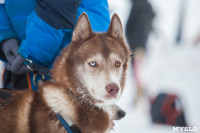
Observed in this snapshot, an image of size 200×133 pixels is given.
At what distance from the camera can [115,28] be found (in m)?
1.92

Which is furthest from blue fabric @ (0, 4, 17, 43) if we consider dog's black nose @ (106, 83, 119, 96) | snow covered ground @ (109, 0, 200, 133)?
snow covered ground @ (109, 0, 200, 133)

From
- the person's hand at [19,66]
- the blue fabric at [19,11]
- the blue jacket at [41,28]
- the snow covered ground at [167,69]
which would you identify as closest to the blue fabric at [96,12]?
the blue jacket at [41,28]

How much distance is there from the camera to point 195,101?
204 inches

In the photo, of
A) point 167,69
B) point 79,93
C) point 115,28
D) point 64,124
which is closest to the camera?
point 64,124

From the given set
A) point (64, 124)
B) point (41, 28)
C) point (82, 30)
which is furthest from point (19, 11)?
point (64, 124)

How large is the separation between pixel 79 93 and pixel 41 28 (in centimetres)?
68

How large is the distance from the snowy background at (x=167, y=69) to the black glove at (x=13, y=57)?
232 centimetres

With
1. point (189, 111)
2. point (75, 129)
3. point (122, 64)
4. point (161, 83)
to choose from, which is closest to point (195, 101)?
point (189, 111)

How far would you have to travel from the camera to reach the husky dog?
5.34ft

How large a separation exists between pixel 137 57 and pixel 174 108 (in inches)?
64.8

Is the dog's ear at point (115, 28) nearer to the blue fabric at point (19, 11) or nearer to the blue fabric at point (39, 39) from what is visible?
the blue fabric at point (39, 39)

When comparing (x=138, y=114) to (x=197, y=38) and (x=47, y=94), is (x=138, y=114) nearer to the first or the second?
(x=47, y=94)

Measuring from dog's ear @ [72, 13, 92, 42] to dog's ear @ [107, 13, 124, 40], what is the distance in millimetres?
214

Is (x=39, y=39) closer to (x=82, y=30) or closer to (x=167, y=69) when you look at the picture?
(x=82, y=30)
